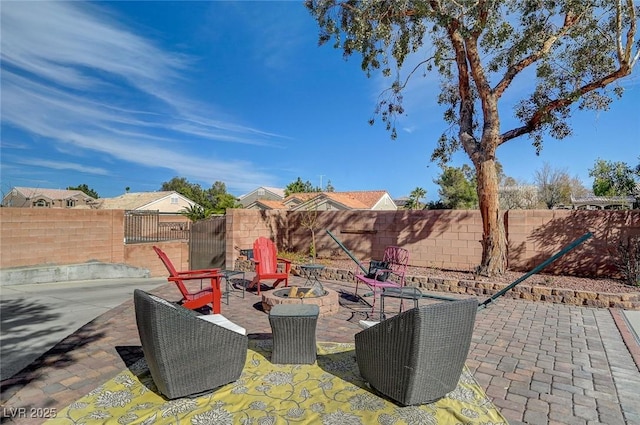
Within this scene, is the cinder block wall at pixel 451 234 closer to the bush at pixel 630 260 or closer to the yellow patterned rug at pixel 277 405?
the bush at pixel 630 260

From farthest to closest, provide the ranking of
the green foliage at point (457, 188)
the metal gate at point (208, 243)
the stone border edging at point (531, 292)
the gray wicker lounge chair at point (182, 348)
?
the green foliage at point (457, 188), the metal gate at point (208, 243), the stone border edging at point (531, 292), the gray wicker lounge chair at point (182, 348)

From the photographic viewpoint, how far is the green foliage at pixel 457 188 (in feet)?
92.4

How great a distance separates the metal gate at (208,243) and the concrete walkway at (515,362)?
16.3 ft

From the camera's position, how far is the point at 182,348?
8.43 ft

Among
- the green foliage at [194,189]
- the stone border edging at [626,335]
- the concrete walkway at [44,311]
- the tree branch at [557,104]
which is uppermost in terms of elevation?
the green foliage at [194,189]

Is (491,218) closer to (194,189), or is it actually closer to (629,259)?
(629,259)

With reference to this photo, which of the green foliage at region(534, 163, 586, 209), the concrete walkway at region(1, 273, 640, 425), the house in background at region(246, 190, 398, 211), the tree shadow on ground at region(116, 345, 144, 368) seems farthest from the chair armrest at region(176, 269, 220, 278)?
the green foliage at region(534, 163, 586, 209)

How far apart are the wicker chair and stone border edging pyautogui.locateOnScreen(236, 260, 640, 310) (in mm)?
4769

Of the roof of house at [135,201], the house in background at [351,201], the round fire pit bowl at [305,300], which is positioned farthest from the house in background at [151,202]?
the round fire pit bowl at [305,300]

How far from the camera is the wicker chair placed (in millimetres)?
2400

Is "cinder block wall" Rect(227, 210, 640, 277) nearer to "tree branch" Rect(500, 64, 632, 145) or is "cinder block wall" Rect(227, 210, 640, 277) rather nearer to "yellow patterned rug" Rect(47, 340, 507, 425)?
"tree branch" Rect(500, 64, 632, 145)

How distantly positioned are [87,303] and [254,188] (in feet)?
142

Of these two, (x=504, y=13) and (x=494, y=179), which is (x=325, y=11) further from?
(x=494, y=179)

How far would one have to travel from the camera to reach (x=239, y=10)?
9453 mm
